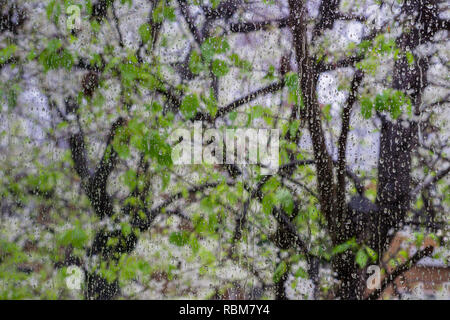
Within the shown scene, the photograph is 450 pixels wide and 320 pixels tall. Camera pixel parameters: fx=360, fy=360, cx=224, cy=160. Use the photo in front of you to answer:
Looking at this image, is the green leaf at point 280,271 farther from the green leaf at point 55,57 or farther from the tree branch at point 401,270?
the green leaf at point 55,57

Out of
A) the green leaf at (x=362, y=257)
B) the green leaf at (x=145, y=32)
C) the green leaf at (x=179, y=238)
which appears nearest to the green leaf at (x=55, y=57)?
the green leaf at (x=145, y=32)

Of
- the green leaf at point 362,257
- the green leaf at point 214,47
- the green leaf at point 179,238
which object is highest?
the green leaf at point 214,47

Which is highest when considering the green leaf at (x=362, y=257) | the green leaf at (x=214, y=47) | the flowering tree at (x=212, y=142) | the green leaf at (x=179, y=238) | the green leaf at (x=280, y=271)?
the green leaf at (x=214, y=47)

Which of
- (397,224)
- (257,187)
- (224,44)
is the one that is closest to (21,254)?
(257,187)

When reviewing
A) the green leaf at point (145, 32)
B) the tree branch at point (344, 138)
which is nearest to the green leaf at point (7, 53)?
the green leaf at point (145, 32)

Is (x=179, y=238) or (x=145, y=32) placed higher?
(x=145, y=32)

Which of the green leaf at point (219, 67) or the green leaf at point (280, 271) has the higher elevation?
the green leaf at point (219, 67)

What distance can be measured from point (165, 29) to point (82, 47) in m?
0.28

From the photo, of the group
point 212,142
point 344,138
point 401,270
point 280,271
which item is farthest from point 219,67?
point 401,270

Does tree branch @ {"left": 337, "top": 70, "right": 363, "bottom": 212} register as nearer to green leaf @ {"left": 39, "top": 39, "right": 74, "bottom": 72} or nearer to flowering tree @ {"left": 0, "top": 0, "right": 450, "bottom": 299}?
flowering tree @ {"left": 0, "top": 0, "right": 450, "bottom": 299}

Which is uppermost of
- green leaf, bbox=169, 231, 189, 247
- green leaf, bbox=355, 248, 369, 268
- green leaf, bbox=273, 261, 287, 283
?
green leaf, bbox=169, 231, 189, 247

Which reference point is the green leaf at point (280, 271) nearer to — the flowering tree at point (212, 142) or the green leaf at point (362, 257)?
the flowering tree at point (212, 142)

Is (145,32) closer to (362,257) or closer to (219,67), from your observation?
(219,67)

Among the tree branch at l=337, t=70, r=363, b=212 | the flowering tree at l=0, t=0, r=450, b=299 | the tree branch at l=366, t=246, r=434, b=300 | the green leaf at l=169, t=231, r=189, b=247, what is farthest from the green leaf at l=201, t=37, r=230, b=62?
the tree branch at l=366, t=246, r=434, b=300
